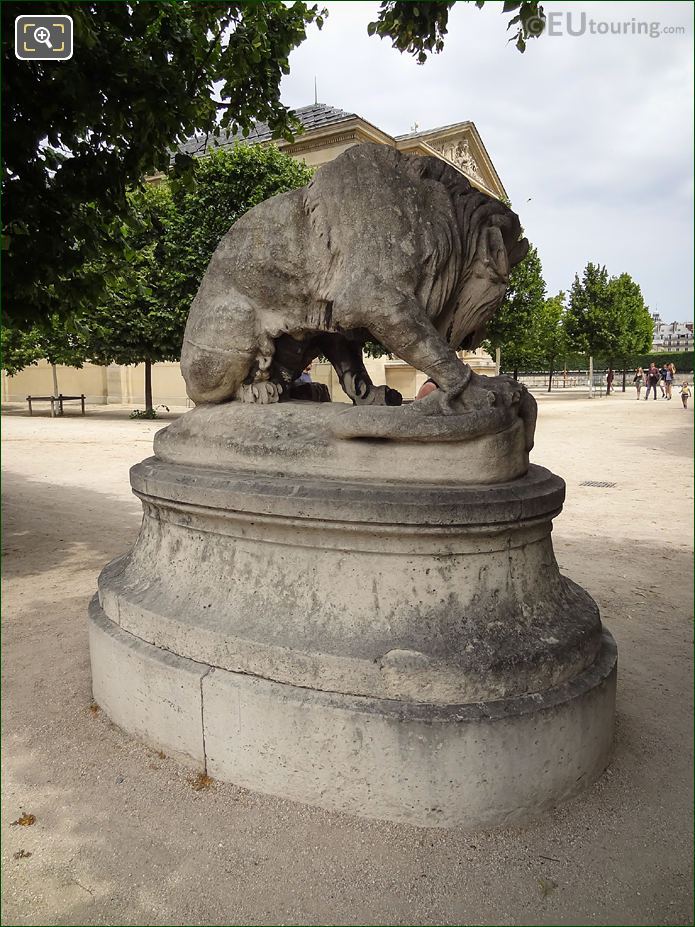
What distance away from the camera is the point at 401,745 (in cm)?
233

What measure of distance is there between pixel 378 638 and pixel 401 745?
37 centimetres

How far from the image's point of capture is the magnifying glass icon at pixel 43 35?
3354mm

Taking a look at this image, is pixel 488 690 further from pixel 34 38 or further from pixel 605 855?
pixel 34 38

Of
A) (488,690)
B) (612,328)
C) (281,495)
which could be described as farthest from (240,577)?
(612,328)

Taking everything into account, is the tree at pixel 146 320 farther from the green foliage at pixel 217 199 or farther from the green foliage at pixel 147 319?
the green foliage at pixel 217 199

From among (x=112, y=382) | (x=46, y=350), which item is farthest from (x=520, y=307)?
(x=112, y=382)

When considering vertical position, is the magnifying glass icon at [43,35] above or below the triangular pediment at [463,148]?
below

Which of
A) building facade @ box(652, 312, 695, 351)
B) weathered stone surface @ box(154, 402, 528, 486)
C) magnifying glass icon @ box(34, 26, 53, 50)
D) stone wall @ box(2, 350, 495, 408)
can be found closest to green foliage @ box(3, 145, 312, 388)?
stone wall @ box(2, 350, 495, 408)

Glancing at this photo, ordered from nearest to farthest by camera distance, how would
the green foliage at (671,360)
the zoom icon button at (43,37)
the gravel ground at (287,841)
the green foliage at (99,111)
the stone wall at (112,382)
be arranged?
1. the gravel ground at (287,841)
2. the zoom icon button at (43,37)
3. the green foliage at (99,111)
4. the stone wall at (112,382)
5. the green foliage at (671,360)

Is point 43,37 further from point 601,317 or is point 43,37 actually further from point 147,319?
point 601,317

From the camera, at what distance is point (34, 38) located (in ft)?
11.1

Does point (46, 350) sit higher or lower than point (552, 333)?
lower

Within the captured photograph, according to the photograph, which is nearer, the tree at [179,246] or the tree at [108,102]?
the tree at [108,102]

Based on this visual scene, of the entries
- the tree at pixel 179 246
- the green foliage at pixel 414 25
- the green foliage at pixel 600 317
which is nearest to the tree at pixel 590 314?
the green foliage at pixel 600 317
